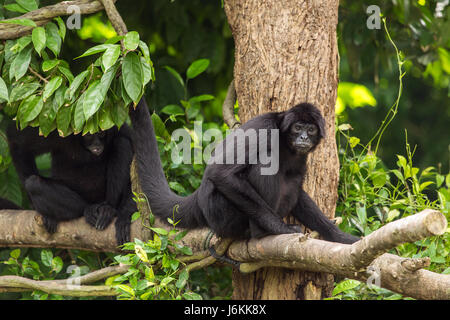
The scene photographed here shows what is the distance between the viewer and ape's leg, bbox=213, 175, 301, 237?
5.04m

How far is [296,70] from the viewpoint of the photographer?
557 centimetres

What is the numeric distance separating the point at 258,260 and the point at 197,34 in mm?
4769

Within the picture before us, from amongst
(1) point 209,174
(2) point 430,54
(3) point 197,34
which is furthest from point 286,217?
(2) point 430,54

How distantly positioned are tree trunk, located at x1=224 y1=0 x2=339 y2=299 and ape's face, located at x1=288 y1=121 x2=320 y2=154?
0.29m

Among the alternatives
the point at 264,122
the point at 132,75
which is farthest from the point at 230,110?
the point at 132,75

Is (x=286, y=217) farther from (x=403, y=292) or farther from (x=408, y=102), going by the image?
(x=408, y=102)

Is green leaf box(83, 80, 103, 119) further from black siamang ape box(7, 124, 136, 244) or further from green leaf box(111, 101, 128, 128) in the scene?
black siamang ape box(7, 124, 136, 244)

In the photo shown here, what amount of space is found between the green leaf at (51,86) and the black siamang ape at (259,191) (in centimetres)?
93

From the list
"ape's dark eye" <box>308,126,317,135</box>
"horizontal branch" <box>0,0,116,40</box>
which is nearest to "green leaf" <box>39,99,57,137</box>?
"horizontal branch" <box>0,0,116,40</box>

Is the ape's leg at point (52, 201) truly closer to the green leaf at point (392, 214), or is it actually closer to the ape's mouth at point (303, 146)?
the ape's mouth at point (303, 146)

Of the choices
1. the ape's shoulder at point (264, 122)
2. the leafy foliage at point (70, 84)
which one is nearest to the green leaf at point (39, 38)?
the leafy foliage at point (70, 84)

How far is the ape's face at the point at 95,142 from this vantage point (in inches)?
262

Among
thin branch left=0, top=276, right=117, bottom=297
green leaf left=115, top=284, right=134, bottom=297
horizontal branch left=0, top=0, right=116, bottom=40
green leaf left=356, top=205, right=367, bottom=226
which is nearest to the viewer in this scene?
green leaf left=115, top=284, right=134, bottom=297

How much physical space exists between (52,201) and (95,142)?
0.82 metres
